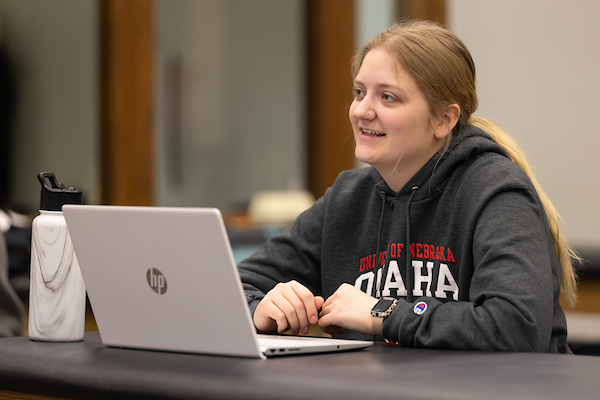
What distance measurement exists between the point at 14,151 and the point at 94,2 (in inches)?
27.2

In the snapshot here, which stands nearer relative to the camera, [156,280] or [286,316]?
[156,280]

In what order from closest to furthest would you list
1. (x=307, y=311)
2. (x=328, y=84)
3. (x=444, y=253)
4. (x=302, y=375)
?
(x=302, y=375) → (x=307, y=311) → (x=444, y=253) → (x=328, y=84)

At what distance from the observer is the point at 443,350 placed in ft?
3.21

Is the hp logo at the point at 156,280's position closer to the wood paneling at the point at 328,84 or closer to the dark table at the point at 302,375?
the dark table at the point at 302,375

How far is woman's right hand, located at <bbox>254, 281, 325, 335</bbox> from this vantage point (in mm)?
1147

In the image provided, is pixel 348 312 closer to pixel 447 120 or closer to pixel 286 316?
pixel 286 316

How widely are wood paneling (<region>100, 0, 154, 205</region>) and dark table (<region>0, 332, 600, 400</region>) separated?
84.7 inches

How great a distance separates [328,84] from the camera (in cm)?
409

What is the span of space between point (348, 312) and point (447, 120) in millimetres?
434

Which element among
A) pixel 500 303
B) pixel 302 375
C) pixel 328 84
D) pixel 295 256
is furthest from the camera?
pixel 328 84

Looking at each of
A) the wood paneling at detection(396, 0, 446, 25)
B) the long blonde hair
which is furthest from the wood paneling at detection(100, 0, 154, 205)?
the long blonde hair

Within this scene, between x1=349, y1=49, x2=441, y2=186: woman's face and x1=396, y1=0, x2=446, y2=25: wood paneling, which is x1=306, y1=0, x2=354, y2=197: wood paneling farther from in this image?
x1=349, y1=49, x2=441, y2=186: woman's face

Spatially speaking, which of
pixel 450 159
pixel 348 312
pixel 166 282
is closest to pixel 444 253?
pixel 450 159

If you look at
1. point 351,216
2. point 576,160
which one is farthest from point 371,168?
point 576,160
